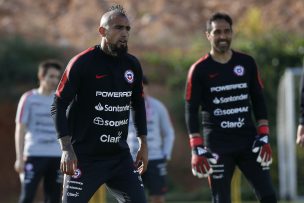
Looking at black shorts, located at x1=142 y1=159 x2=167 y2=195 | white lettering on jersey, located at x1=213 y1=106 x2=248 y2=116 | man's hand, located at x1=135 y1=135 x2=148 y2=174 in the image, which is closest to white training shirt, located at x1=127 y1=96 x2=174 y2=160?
black shorts, located at x1=142 y1=159 x2=167 y2=195

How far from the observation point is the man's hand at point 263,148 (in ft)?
26.4

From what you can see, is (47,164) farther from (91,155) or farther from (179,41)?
(179,41)

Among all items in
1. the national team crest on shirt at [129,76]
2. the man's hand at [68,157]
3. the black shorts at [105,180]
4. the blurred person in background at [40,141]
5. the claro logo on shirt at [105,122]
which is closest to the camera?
the man's hand at [68,157]

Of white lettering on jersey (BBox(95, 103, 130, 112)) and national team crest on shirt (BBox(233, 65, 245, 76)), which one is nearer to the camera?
white lettering on jersey (BBox(95, 103, 130, 112))

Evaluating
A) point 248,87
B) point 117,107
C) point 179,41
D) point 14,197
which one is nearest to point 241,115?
point 248,87

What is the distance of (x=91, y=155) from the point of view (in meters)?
7.02

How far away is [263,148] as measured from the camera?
807 cm

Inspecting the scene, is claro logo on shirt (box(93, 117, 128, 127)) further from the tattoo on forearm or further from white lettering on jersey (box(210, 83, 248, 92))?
white lettering on jersey (box(210, 83, 248, 92))

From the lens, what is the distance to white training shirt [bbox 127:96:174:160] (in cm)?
1138

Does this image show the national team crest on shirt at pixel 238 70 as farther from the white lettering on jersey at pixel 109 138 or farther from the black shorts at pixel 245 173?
the white lettering on jersey at pixel 109 138

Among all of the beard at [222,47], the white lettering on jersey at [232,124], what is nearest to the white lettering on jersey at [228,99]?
the white lettering on jersey at [232,124]

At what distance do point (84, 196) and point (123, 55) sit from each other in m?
1.28

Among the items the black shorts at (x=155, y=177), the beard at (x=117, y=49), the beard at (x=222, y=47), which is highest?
the beard at (x=222, y=47)

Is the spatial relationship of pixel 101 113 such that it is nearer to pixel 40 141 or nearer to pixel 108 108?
pixel 108 108
